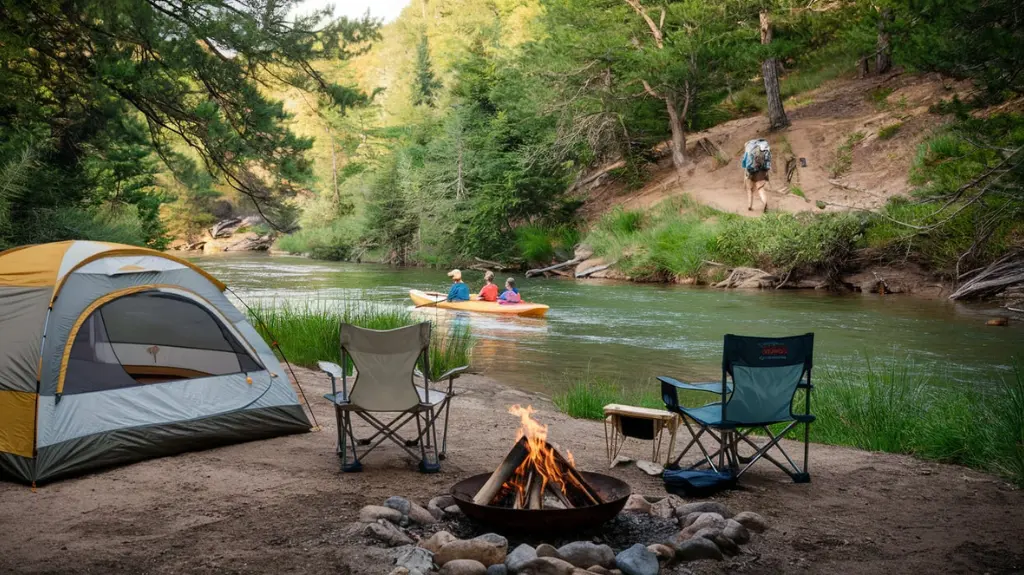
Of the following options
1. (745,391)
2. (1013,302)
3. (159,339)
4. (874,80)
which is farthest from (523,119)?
(745,391)

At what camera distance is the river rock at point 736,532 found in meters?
4.23

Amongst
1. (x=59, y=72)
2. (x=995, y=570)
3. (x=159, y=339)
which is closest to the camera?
(x=995, y=570)

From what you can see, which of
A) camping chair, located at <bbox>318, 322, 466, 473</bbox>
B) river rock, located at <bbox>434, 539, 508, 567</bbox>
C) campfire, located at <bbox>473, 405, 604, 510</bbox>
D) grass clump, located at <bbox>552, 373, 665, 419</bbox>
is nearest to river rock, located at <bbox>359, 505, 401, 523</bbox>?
campfire, located at <bbox>473, 405, 604, 510</bbox>

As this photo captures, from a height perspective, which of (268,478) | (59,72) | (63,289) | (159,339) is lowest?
(268,478)

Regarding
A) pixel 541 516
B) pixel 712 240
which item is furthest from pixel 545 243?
pixel 541 516

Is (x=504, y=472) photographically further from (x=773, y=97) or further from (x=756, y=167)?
(x=773, y=97)

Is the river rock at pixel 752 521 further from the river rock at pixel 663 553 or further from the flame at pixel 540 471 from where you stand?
the flame at pixel 540 471

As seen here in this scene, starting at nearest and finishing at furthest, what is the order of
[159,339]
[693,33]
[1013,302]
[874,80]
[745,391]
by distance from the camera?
[745,391]
[159,339]
[1013,302]
[693,33]
[874,80]

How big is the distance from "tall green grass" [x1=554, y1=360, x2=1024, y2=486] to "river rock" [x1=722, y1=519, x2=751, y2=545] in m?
2.18

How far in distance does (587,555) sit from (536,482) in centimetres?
54

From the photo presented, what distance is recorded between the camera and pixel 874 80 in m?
29.9

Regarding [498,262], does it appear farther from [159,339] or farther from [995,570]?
[995,570]

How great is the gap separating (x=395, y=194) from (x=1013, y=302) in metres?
25.5

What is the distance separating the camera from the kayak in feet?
58.4
